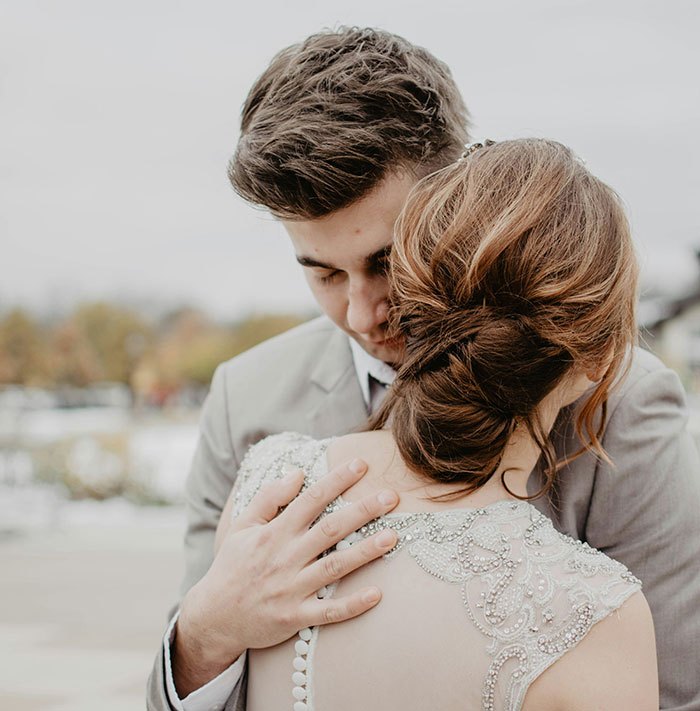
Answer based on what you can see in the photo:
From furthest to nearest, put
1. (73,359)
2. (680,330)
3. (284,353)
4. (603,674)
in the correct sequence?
(73,359) < (680,330) < (284,353) < (603,674)

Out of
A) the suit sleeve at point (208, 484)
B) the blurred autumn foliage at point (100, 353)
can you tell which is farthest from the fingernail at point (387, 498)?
the blurred autumn foliage at point (100, 353)

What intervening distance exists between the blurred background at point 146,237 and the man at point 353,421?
0.78ft

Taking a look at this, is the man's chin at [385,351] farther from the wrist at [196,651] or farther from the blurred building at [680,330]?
the blurred building at [680,330]

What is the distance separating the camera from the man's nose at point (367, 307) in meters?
2.04

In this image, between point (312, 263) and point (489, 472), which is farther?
point (312, 263)

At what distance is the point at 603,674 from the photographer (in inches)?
54.7

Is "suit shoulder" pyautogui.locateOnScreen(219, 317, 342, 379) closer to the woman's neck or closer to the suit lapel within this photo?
the suit lapel

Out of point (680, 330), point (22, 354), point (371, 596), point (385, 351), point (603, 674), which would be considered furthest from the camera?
point (22, 354)

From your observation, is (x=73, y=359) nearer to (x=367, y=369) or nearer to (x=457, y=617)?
(x=367, y=369)

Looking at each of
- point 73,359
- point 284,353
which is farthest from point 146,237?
point 284,353

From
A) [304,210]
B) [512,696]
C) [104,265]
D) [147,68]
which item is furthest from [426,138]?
[147,68]

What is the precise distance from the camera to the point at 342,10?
2.52 m

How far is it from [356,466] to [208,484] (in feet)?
3.04

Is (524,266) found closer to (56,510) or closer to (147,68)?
(56,510)
